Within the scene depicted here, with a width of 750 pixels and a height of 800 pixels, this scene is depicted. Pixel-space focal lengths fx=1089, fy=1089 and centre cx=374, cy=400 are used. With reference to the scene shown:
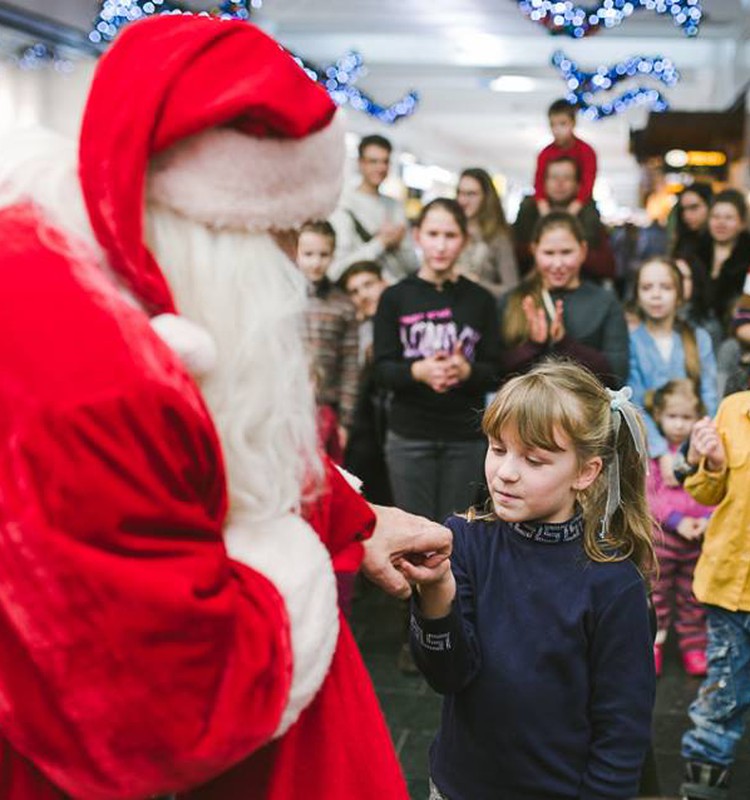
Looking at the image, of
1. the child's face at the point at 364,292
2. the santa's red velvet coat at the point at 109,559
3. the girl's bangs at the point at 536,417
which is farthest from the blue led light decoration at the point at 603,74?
the santa's red velvet coat at the point at 109,559

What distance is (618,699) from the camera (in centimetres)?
184

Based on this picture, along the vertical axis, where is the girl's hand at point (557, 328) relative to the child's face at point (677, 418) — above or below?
above

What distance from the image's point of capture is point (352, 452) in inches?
195

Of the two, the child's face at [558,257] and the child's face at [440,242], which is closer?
the child's face at [440,242]

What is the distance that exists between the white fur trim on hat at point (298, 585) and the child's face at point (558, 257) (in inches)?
131

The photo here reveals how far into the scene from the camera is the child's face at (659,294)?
467 centimetres

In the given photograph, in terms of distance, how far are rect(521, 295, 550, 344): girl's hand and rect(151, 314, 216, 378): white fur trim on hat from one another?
326 centimetres

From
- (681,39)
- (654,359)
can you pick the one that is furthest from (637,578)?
(681,39)

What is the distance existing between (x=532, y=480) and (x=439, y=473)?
2178 mm

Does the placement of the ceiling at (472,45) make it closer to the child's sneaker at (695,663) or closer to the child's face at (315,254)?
the child's face at (315,254)

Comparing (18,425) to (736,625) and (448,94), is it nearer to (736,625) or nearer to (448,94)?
(736,625)

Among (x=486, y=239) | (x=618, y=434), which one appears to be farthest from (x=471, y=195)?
(x=618, y=434)

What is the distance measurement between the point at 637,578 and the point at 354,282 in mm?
3452

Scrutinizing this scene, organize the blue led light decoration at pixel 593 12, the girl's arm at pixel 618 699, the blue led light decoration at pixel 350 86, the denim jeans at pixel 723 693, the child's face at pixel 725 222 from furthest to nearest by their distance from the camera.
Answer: the blue led light decoration at pixel 350 86 → the blue led light decoration at pixel 593 12 → the child's face at pixel 725 222 → the denim jeans at pixel 723 693 → the girl's arm at pixel 618 699
